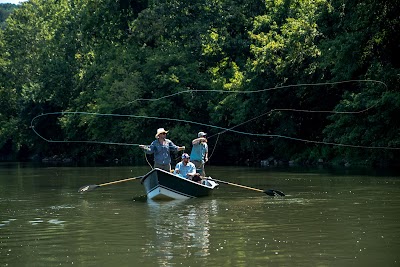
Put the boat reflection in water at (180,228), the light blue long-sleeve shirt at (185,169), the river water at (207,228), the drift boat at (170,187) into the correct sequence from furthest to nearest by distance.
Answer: the light blue long-sleeve shirt at (185,169) → the drift boat at (170,187) → the boat reflection in water at (180,228) → the river water at (207,228)

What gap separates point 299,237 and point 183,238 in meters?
2.21

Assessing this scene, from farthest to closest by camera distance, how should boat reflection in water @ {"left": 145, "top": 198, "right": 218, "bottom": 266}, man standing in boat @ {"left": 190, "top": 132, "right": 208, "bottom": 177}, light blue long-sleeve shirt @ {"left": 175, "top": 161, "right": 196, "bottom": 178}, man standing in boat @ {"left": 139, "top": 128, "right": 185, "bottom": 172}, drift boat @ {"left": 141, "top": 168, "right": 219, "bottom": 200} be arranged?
man standing in boat @ {"left": 190, "top": 132, "right": 208, "bottom": 177}
light blue long-sleeve shirt @ {"left": 175, "top": 161, "right": 196, "bottom": 178}
man standing in boat @ {"left": 139, "top": 128, "right": 185, "bottom": 172}
drift boat @ {"left": 141, "top": 168, "right": 219, "bottom": 200}
boat reflection in water @ {"left": 145, "top": 198, "right": 218, "bottom": 266}

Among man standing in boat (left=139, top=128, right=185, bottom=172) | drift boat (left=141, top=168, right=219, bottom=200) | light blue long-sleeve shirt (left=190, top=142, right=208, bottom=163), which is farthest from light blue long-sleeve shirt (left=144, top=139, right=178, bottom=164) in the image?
light blue long-sleeve shirt (left=190, top=142, right=208, bottom=163)

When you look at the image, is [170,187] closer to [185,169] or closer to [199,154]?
[185,169]

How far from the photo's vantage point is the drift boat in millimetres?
25344

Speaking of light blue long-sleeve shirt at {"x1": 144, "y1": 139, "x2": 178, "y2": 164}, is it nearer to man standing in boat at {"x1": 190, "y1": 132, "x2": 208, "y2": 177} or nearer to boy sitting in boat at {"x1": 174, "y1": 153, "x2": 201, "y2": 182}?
boy sitting in boat at {"x1": 174, "y1": 153, "x2": 201, "y2": 182}

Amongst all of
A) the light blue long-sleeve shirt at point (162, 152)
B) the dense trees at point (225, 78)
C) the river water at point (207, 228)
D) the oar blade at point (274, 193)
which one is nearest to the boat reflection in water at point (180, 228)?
the river water at point (207, 228)

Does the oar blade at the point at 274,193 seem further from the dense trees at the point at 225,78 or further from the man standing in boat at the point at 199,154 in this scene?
the dense trees at the point at 225,78

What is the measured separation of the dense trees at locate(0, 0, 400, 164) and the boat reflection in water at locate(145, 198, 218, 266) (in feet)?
30.1

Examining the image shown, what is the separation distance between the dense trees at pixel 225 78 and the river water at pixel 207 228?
7.58 meters

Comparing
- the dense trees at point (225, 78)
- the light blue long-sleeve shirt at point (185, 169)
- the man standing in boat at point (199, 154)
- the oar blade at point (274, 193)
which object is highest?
the dense trees at point (225, 78)

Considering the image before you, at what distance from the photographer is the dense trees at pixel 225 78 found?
1555 inches

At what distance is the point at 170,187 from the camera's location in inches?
1011

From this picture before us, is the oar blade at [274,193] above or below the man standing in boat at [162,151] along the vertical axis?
Answer: below
